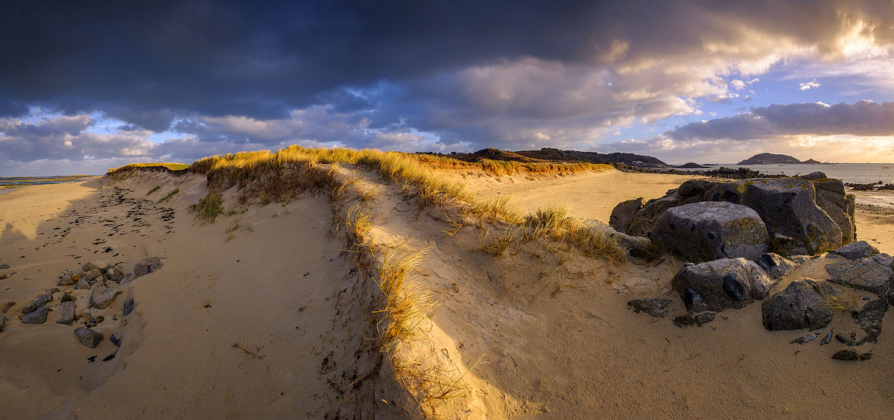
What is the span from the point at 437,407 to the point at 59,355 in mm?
4389

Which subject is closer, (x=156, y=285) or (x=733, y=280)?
(x=733, y=280)

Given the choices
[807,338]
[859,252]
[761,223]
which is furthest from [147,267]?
[859,252]

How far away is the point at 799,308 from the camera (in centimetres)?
266

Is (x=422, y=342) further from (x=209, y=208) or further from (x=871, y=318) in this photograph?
(x=209, y=208)

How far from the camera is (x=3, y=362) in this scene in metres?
3.19

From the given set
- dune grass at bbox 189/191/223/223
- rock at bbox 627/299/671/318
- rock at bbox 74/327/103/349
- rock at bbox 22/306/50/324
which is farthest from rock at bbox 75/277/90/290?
rock at bbox 627/299/671/318

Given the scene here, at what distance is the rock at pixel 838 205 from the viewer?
15.6ft

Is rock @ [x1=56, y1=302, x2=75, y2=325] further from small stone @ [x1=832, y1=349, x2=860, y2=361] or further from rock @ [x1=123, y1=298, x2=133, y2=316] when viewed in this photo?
small stone @ [x1=832, y1=349, x2=860, y2=361]

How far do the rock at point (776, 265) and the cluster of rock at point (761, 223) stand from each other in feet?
1.84

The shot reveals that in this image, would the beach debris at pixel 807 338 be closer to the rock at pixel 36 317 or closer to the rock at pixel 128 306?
the rock at pixel 128 306

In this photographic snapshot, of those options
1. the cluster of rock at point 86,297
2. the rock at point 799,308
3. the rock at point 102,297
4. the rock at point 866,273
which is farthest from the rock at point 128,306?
the rock at point 866,273

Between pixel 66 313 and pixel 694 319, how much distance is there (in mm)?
7450

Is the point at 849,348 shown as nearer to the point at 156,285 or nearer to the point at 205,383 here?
the point at 205,383

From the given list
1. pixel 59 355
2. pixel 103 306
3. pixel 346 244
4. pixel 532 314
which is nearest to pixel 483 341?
pixel 532 314
